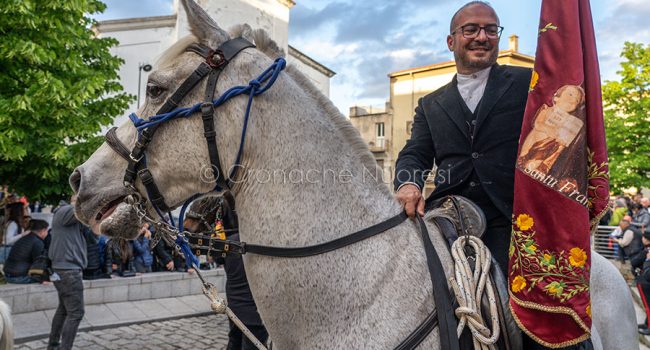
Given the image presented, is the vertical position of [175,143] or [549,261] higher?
[175,143]

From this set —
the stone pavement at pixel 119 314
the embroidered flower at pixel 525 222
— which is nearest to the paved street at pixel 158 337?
the stone pavement at pixel 119 314

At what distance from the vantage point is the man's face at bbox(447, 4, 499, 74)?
252cm

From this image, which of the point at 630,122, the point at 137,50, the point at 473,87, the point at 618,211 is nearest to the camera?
the point at 473,87

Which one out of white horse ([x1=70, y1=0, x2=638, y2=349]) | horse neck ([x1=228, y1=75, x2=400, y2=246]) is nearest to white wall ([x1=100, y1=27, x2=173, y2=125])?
white horse ([x1=70, y1=0, x2=638, y2=349])

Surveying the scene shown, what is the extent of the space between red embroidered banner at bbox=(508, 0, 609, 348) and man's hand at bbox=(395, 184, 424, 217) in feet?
1.48

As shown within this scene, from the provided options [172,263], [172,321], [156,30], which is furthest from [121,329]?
[156,30]

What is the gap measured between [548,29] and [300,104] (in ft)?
3.70

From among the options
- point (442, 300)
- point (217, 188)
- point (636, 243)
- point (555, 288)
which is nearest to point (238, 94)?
point (217, 188)

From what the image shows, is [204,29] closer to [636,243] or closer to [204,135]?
[204,135]

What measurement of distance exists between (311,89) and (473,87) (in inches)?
41.0

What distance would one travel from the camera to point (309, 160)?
6.64 feet

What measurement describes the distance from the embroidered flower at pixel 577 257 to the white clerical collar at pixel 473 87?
1.00 metres

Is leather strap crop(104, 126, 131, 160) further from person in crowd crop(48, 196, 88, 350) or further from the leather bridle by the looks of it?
person in crowd crop(48, 196, 88, 350)

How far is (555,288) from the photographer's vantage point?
185 centimetres
